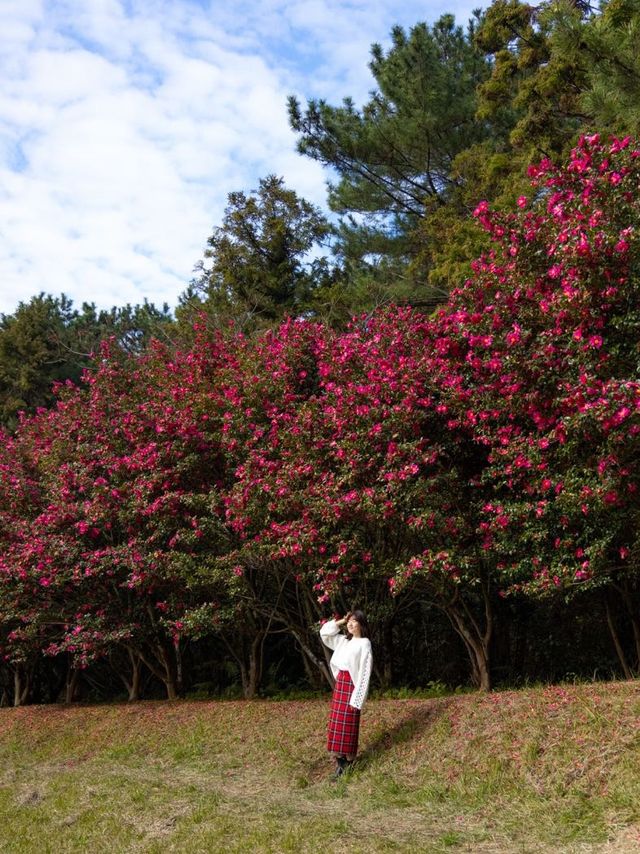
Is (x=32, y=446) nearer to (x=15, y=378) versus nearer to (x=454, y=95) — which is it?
(x=454, y=95)

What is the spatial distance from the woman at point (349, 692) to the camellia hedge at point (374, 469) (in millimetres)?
757

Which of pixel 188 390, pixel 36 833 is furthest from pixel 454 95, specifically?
pixel 36 833

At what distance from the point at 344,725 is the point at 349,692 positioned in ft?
0.88

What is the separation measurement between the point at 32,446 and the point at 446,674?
7.26 metres

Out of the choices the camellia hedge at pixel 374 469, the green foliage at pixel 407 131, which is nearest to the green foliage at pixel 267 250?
the green foliage at pixel 407 131

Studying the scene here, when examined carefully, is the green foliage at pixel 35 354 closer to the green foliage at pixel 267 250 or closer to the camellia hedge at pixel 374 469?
the green foliage at pixel 267 250

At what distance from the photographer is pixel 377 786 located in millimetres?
6199

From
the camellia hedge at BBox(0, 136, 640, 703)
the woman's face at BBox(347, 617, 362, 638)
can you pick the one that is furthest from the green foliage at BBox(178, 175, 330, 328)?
the woman's face at BBox(347, 617, 362, 638)

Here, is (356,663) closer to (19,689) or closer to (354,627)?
(354,627)

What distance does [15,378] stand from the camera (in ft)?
86.7

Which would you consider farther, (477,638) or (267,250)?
(267,250)

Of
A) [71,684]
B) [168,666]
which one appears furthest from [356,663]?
[71,684]

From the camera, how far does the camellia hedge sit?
22.3 feet

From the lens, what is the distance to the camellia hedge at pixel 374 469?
6.79m
